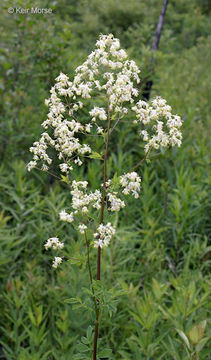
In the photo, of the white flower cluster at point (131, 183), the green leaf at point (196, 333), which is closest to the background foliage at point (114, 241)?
the green leaf at point (196, 333)

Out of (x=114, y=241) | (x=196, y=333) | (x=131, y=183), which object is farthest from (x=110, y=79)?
(x=114, y=241)

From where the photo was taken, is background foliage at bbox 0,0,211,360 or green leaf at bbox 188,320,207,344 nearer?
green leaf at bbox 188,320,207,344

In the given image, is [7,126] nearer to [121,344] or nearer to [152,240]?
→ [152,240]

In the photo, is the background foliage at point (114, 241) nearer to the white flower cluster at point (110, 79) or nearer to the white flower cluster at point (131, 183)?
the white flower cluster at point (131, 183)

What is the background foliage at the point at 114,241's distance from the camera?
2.55 metres

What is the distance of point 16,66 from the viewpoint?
208 inches

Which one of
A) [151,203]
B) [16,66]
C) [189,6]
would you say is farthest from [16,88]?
[189,6]

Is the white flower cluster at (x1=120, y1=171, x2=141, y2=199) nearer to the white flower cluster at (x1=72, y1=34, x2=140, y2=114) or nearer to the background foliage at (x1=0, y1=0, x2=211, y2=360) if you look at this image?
the background foliage at (x1=0, y1=0, x2=211, y2=360)

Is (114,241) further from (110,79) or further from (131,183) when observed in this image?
(110,79)

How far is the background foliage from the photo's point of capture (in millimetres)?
2551

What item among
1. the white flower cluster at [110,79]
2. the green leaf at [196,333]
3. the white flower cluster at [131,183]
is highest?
the white flower cluster at [110,79]

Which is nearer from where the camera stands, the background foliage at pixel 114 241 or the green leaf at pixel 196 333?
the green leaf at pixel 196 333

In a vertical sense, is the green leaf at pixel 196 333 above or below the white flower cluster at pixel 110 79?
below

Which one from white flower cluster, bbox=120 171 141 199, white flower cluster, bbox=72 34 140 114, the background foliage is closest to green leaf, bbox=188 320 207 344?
the background foliage
